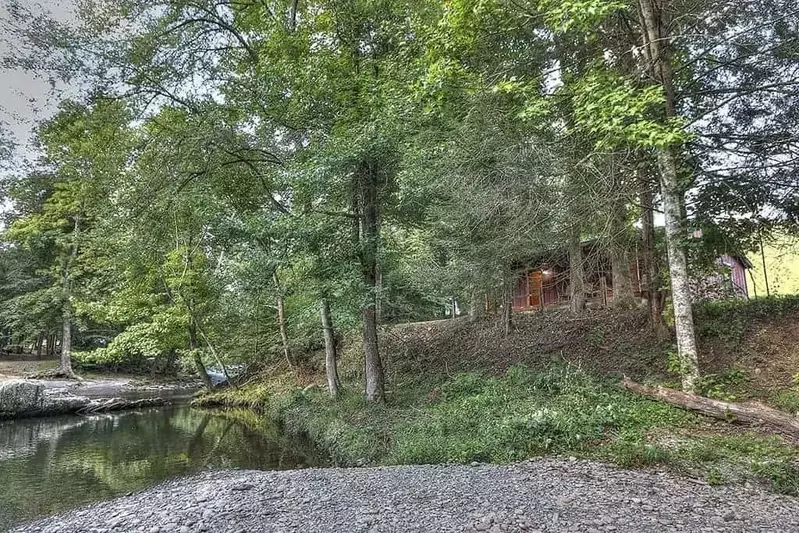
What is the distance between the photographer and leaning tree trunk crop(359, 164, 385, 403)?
34.2 ft

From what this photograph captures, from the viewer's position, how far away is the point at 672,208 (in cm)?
724

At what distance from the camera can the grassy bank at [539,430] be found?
5.01 metres

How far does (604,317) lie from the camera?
1123 cm

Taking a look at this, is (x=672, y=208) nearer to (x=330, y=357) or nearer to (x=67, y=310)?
(x=330, y=357)

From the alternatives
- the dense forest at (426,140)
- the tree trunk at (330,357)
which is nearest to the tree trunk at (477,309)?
the dense forest at (426,140)

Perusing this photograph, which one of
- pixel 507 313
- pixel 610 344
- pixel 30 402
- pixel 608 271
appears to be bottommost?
pixel 30 402

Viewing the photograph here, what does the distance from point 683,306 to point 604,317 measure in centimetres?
433

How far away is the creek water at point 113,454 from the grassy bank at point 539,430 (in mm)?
1553

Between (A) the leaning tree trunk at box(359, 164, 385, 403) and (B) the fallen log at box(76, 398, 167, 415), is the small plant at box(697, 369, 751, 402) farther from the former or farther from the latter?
(B) the fallen log at box(76, 398, 167, 415)

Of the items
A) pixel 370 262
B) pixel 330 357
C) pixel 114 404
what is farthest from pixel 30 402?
pixel 370 262

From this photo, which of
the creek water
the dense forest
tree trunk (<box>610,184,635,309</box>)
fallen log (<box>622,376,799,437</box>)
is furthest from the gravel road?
tree trunk (<box>610,184,635,309</box>)

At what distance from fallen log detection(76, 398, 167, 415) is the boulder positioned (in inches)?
10.3

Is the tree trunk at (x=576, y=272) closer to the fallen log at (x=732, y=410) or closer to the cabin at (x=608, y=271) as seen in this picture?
the cabin at (x=608, y=271)

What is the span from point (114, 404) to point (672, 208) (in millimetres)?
18377
